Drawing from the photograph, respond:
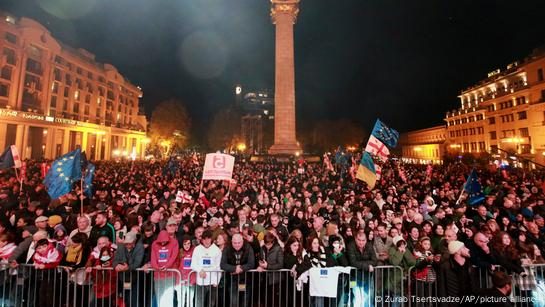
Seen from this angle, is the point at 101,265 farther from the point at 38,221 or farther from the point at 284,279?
the point at 284,279

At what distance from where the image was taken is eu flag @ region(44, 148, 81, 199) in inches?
352

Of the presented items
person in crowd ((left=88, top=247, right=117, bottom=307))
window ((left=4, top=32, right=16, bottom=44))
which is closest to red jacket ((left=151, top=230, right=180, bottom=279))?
person in crowd ((left=88, top=247, right=117, bottom=307))

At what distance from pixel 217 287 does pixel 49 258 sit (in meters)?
3.05

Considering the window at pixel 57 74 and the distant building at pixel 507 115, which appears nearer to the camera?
the distant building at pixel 507 115

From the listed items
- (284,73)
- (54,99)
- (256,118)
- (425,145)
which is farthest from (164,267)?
(256,118)

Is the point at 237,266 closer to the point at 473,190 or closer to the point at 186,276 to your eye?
the point at 186,276

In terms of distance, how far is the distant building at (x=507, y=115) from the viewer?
39.3 m

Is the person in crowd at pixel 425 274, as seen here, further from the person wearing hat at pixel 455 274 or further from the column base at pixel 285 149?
the column base at pixel 285 149

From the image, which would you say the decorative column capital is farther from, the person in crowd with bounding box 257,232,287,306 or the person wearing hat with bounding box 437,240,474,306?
the person wearing hat with bounding box 437,240,474,306

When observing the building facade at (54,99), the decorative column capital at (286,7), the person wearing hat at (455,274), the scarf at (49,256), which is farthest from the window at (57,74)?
the person wearing hat at (455,274)

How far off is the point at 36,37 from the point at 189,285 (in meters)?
48.3

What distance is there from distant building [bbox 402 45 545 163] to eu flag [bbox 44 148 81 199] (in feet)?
139

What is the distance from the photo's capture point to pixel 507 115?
152ft

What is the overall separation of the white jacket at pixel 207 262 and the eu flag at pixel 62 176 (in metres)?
5.83
